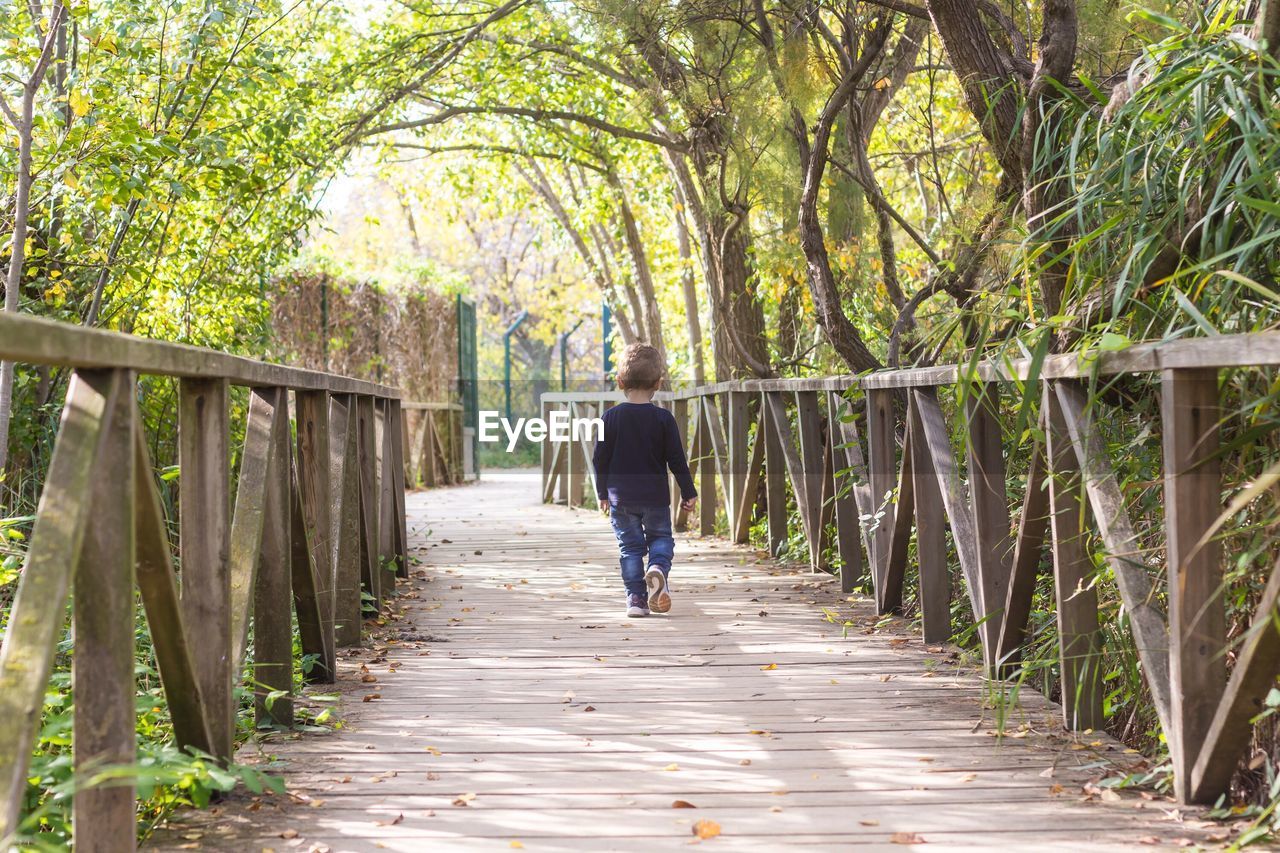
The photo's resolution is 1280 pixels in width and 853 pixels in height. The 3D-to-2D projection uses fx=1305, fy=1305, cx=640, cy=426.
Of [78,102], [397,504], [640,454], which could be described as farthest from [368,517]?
[78,102]

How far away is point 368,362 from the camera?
45.8ft

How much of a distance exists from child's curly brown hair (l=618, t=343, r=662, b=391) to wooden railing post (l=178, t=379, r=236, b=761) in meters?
2.77

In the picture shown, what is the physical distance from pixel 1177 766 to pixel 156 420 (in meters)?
5.08

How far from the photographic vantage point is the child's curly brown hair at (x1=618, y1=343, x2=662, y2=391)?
18.0 feet

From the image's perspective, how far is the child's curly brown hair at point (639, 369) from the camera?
18.0 ft

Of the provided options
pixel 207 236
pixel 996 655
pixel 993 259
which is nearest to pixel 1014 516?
pixel 996 655

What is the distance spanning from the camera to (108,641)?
84.7 inches

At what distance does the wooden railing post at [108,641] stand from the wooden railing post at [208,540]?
507 millimetres

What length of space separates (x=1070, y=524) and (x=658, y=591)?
8.01 ft

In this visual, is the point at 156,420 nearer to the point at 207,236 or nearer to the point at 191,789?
the point at 207,236

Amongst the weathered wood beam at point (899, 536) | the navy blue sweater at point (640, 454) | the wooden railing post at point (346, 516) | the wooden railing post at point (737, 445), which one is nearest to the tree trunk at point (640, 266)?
the wooden railing post at point (737, 445)

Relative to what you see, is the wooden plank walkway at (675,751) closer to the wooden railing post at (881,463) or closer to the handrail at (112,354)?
the wooden railing post at (881,463)

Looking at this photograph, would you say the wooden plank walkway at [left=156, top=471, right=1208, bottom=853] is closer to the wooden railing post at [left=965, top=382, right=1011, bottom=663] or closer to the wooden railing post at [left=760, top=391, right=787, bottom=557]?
the wooden railing post at [left=965, top=382, right=1011, bottom=663]

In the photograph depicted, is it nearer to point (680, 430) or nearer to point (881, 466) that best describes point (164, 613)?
point (881, 466)
